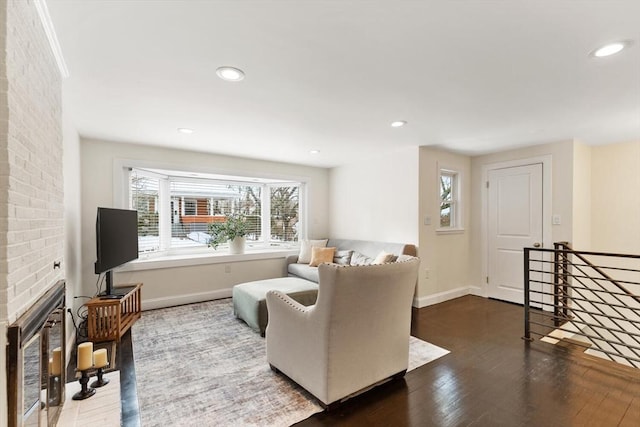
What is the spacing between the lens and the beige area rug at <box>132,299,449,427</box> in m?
1.88

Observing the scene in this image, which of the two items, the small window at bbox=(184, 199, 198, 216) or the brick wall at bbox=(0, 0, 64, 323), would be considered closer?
the brick wall at bbox=(0, 0, 64, 323)

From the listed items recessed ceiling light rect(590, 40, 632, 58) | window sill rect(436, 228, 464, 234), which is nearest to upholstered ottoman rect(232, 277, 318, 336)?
window sill rect(436, 228, 464, 234)

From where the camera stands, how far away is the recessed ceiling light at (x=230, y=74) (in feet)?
6.31

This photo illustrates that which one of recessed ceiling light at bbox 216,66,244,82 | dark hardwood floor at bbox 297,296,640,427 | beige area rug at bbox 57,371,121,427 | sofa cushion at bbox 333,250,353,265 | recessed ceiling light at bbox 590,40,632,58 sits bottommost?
dark hardwood floor at bbox 297,296,640,427

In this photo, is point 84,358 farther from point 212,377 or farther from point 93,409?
point 212,377

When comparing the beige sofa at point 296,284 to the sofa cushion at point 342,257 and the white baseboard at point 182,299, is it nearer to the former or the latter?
the sofa cushion at point 342,257

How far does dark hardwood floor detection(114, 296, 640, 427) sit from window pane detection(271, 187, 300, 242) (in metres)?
2.91

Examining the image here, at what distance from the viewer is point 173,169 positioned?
417 cm

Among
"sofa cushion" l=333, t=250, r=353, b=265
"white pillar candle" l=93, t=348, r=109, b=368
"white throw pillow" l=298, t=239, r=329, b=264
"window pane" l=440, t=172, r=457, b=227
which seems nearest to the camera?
"white pillar candle" l=93, t=348, r=109, b=368

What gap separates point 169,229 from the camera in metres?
4.45

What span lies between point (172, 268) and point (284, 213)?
2.13 meters

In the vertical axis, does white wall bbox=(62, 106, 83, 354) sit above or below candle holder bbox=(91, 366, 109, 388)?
above

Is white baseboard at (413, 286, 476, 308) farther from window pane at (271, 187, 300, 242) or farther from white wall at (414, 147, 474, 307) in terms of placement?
window pane at (271, 187, 300, 242)

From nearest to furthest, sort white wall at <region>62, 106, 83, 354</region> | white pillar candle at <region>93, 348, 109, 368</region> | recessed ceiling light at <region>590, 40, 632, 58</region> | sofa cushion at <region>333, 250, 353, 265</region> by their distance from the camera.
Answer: recessed ceiling light at <region>590, 40, 632, 58</region>, white pillar candle at <region>93, 348, 109, 368</region>, white wall at <region>62, 106, 83, 354</region>, sofa cushion at <region>333, 250, 353, 265</region>
